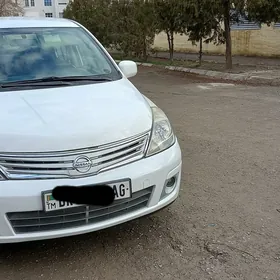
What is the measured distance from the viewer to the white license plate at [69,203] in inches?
103

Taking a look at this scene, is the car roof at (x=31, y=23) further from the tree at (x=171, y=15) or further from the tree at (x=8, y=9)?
the tree at (x=8, y=9)

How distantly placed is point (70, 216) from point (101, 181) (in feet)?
1.07

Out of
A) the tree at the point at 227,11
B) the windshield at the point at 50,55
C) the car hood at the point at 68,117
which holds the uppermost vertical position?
the tree at the point at 227,11

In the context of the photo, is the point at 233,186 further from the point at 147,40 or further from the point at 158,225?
the point at 147,40

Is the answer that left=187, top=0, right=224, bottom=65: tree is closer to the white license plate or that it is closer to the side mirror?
the side mirror

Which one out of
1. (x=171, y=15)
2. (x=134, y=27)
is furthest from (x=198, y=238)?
(x=134, y=27)

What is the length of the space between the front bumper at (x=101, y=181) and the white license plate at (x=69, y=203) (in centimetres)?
3

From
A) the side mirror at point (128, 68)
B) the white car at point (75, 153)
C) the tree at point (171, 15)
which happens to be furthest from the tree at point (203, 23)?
the white car at point (75, 153)

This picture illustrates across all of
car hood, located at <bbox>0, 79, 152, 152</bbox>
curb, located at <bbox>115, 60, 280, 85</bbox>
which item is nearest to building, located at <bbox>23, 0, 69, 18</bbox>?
curb, located at <bbox>115, 60, 280, 85</bbox>

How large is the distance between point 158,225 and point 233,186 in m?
1.14

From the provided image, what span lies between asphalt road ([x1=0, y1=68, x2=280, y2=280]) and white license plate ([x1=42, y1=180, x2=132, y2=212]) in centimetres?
52

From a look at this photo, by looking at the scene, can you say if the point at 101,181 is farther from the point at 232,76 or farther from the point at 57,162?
the point at 232,76

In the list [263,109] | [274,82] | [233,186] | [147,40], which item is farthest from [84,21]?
[233,186]

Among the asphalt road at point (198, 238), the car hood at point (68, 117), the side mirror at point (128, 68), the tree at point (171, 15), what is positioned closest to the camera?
the car hood at point (68, 117)
